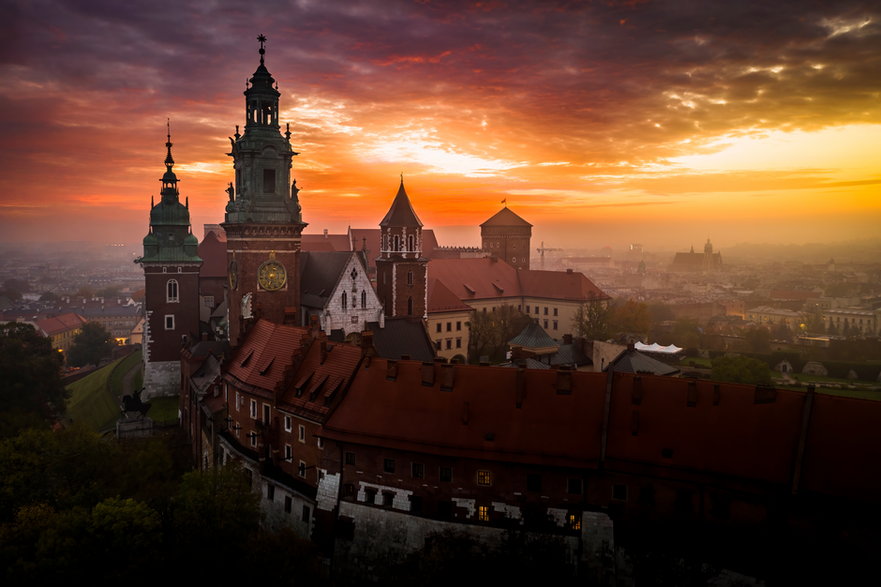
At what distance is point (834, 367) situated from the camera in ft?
281

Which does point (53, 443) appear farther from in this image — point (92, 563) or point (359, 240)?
point (359, 240)

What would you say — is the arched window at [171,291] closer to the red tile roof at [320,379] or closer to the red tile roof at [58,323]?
the red tile roof at [320,379]

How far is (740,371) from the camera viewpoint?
59.7 m

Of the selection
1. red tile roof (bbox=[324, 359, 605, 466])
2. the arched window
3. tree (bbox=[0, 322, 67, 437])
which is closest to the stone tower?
the arched window

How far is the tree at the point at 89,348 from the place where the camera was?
394ft

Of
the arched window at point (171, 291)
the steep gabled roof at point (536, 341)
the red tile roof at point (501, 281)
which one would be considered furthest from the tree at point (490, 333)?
the arched window at point (171, 291)

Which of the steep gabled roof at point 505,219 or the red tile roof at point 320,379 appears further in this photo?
the steep gabled roof at point 505,219

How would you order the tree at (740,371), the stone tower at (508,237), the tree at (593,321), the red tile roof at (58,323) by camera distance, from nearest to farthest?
1. the tree at (740,371)
2. the tree at (593,321)
3. the stone tower at (508,237)
4. the red tile roof at (58,323)

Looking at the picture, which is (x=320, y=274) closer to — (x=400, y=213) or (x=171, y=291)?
(x=400, y=213)

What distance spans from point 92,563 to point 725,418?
29258 mm

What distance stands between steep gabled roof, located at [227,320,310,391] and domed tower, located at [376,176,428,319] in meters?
19.9

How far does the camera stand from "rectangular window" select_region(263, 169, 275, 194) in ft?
190

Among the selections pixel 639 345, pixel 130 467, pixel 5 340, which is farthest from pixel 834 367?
pixel 5 340

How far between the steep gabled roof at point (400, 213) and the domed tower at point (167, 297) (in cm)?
2093
